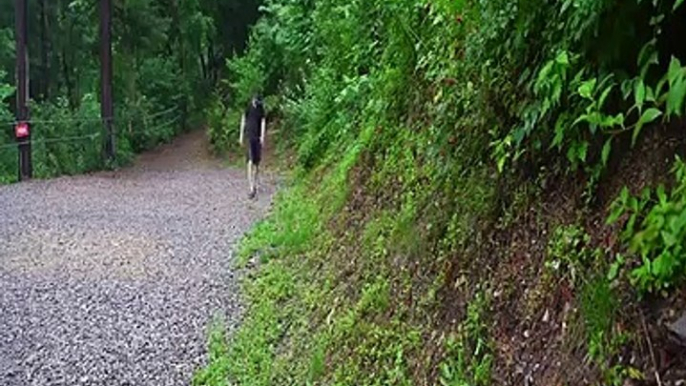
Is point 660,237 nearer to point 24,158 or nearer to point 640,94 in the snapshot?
point 640,94

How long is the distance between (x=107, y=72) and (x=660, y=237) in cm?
1880

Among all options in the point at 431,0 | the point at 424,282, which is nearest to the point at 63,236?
the point at 431,0

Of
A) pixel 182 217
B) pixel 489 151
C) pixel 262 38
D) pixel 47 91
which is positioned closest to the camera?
pixel 489 151

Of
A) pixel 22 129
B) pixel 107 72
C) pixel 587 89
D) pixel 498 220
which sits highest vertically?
pixel 587 89

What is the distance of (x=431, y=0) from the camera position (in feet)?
18.7

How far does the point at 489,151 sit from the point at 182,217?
31.4ft

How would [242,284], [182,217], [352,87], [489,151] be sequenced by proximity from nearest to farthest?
[489,151] → [242,284] → [352,87] → [182,217]

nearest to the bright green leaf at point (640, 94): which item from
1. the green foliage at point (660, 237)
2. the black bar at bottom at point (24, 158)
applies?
the green foliage at point (660, 237)

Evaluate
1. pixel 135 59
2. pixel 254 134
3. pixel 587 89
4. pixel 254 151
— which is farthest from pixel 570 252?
pixel 135 59

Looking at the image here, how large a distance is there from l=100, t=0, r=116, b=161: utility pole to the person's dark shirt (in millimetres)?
6511

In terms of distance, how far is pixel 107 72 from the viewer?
1966cm

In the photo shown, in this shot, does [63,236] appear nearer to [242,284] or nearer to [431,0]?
[242,284]

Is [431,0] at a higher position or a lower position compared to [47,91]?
higher

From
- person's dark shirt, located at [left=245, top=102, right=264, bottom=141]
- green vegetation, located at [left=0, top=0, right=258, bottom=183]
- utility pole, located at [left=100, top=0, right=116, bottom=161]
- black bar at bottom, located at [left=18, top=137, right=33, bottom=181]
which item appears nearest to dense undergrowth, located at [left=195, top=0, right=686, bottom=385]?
person's dark shirt, located at [left=245, top=102, right=264, bottom=141]
